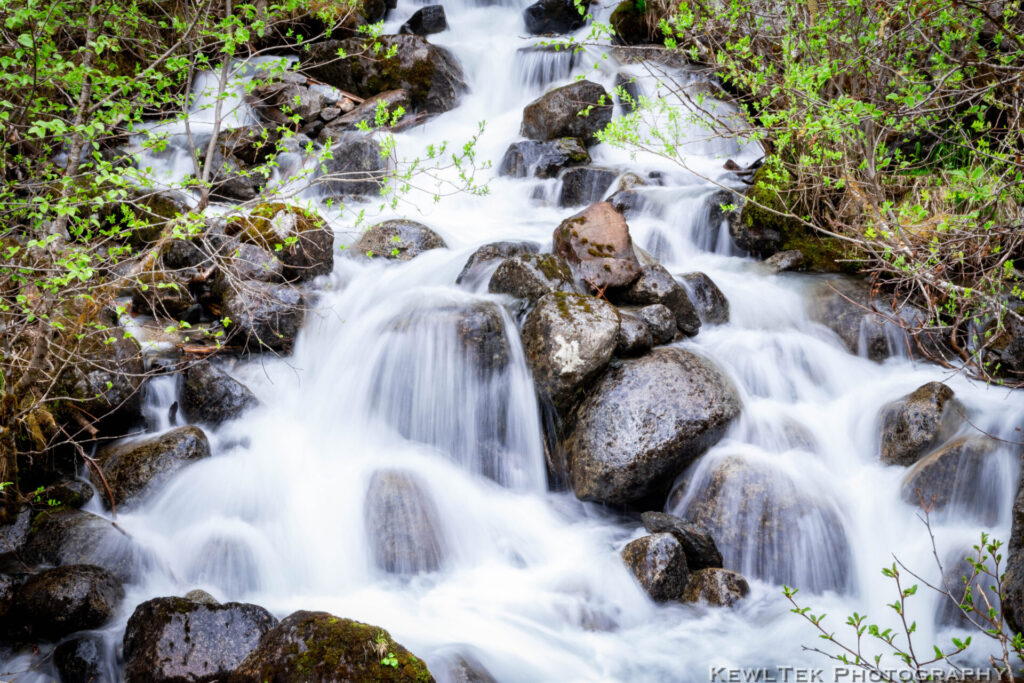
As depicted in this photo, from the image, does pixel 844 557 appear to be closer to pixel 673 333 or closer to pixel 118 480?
pixel 673 333

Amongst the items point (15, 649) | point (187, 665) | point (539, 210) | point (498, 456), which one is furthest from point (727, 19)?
point (15, 649)

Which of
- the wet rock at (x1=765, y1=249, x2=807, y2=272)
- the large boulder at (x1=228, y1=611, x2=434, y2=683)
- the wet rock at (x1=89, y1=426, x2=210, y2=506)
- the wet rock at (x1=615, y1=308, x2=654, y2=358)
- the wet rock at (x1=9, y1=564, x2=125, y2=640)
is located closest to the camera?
the large boulder at (x1=228, y1=611, x2=434, y2=683)

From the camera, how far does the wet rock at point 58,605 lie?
4.18 m

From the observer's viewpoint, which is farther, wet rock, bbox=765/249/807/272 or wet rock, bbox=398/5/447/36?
wet rock, bbox=398/5/447/36

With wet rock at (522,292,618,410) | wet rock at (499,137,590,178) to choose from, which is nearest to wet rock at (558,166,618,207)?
wet rock at (499,137,590,178)

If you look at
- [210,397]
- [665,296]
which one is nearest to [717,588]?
[665,296]

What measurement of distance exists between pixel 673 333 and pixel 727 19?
151 inches

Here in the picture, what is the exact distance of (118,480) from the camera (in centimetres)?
558

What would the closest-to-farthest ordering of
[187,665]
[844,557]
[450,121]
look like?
[187,665], [844,557], [450,121]

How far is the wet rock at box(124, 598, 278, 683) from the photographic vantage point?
3.79m

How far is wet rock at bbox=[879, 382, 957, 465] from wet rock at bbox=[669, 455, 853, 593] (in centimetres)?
→ 84

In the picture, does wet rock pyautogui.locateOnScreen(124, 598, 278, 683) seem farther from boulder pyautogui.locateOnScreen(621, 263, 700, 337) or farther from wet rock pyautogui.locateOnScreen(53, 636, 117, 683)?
boulder pyautogui.locateOnScreen(621, 263, 700, 337)

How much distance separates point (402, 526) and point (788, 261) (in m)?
5.60

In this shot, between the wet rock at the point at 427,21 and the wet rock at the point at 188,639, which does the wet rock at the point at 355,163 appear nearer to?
the wet rock at the point at 427,21
